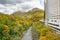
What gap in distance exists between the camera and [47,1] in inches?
Result: 344

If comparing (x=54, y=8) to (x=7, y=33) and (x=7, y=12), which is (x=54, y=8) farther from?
(x=7, y=33)

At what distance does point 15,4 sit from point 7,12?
49cm

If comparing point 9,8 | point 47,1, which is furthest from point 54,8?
point 9,8

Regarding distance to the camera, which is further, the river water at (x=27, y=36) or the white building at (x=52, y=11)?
the river water at (x=27, y=36)

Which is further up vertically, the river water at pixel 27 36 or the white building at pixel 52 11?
the white building at pixel 52 11

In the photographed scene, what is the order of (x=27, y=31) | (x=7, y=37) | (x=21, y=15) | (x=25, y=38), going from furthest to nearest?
(x=27, y=31) < (x=25, y=38) < (x=21, y=15) < (x=7, y=37)

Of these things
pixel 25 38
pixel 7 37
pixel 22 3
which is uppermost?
pixel 22 3

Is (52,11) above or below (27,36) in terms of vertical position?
above

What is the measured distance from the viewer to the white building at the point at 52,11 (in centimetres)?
862

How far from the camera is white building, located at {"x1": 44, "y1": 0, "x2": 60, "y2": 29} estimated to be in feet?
28.3

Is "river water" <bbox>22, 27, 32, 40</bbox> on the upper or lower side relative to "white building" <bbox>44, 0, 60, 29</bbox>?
lower

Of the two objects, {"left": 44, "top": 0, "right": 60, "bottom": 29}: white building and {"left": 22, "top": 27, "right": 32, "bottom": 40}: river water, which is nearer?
{"left": 44, "top": 0, "right": 60, "bottom": 29}: white building

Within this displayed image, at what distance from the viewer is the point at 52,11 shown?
9750 mm

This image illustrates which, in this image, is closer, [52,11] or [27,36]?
[52,11]
